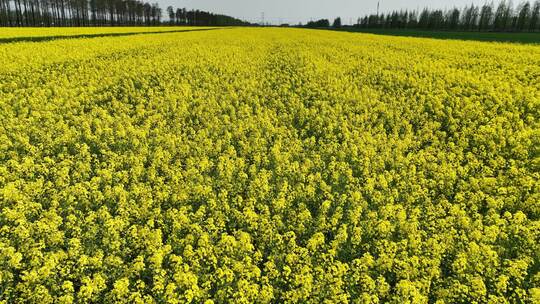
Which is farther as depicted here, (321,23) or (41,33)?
(321,23)

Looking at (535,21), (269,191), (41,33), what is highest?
(535,21)

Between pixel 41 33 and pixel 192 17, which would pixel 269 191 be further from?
pixel 192 17

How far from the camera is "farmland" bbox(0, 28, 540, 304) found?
5.52m

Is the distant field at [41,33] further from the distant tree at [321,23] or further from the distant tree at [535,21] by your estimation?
the distant tree at [321,23]

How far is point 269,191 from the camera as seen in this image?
8352 mm

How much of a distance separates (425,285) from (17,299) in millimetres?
5861

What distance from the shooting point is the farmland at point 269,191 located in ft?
18.1

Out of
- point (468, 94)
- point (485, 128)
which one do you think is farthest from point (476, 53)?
point (485, 128)

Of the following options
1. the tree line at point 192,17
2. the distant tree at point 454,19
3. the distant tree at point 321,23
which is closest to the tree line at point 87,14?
the tree line at point 192,17

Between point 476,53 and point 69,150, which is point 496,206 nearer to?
point 69,150

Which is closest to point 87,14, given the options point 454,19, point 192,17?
point 192,17

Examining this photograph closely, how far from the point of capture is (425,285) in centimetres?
Answer: 540

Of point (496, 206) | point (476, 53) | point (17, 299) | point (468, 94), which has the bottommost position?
point (17, 299)

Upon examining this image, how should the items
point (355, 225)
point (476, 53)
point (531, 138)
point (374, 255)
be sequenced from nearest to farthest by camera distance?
point (374, 255) → point (355, 225) → point (531, 138) → point (476, 53)
